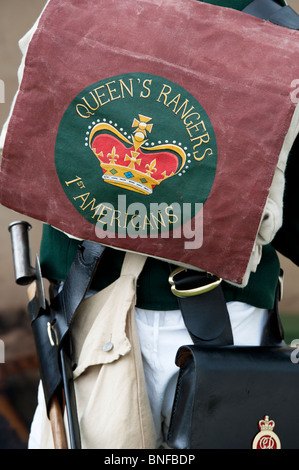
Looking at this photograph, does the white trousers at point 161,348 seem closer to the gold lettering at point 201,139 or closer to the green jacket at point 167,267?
the green jacket at point 167,267

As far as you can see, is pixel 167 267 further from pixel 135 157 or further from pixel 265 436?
pixel 265 436

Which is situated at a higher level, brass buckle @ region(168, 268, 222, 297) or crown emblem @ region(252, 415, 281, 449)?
brass buckle @ region(168, 268, 222, 297)

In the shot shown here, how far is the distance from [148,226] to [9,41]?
1.78 metres

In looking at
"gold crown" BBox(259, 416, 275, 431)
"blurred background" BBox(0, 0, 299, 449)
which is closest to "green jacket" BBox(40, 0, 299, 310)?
"gold crown" BBox(259, 416, 275, 431)

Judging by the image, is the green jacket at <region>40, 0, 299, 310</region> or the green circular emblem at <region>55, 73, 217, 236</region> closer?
the green circular emblem at <region>55, 73, 217, 236</region>

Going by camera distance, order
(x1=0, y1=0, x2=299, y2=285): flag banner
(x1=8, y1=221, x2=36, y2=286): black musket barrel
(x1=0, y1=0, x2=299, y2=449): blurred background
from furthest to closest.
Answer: (x1=0, y1=0, x2=299, y2=449): blurred background
(x1=8, y1=221, x2=36, y2=286): black musket barrel
(x1=0, y1=0, x2=299, y2=285): flag banner

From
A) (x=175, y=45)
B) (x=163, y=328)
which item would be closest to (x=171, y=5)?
(x=175, y=45)

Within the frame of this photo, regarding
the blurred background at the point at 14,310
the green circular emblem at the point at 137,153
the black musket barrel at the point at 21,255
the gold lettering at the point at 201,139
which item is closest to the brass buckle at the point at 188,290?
the green circular emblem at the point at 137,153

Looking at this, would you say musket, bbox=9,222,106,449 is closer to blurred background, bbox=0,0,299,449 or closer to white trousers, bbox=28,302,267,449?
white trousers, bbox=28,302,267,449

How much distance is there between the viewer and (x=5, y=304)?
298 cm

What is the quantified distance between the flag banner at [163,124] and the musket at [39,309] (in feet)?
0.92

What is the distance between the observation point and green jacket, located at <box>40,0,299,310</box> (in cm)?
134

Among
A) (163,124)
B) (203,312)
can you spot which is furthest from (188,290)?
(163,124)

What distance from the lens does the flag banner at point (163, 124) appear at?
1.19 metres
